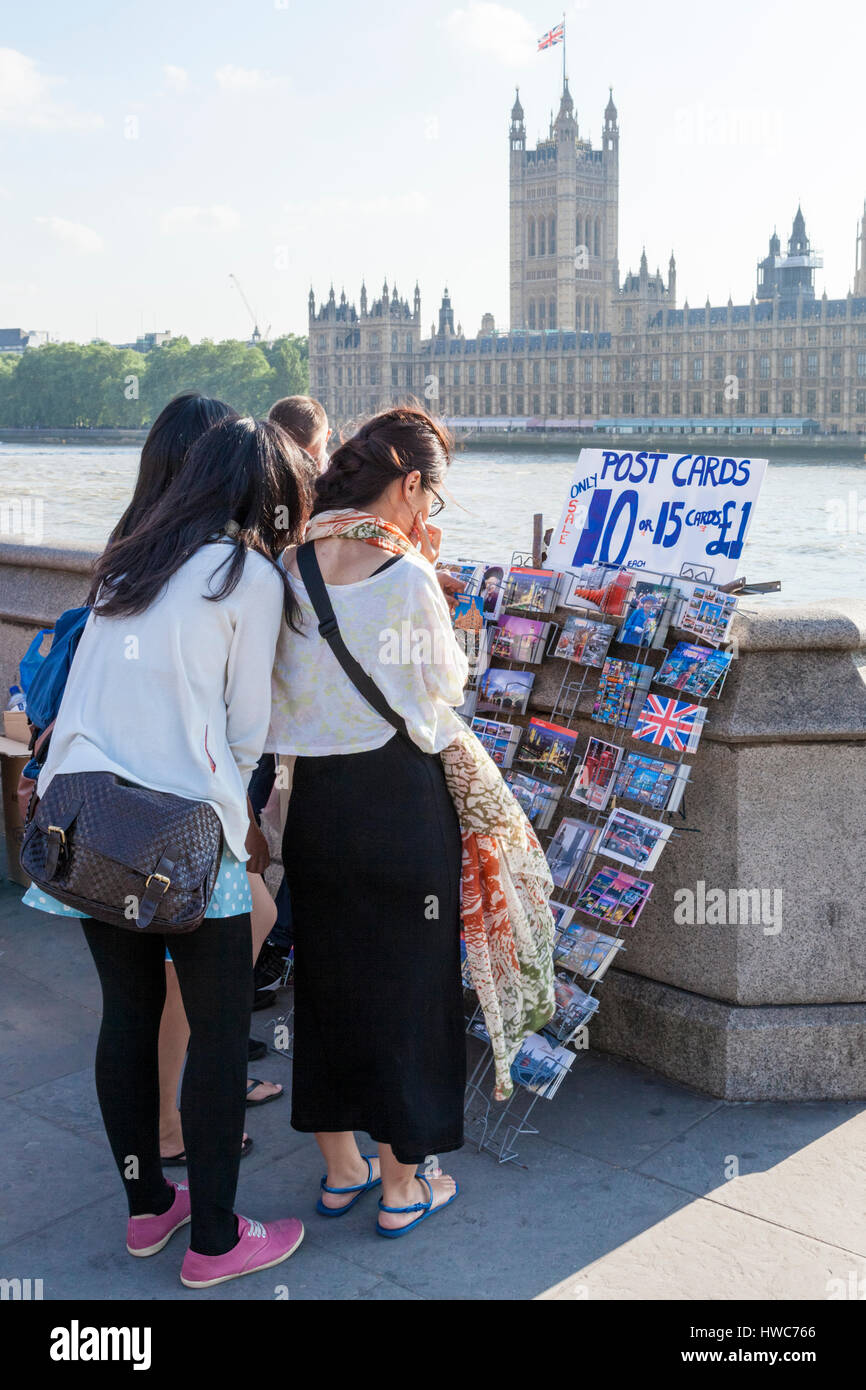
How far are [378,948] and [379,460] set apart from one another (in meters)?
0.71

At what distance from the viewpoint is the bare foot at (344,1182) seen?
2.15m

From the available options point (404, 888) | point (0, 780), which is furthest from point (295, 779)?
point (0, 780)

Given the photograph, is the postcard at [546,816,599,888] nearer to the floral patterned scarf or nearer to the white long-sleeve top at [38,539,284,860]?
the floral patterned scarf

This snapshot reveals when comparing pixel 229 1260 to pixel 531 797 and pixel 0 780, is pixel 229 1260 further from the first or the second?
pixel 0 780

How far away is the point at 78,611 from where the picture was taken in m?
2.12

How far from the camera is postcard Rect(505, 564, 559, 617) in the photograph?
268 centimetres

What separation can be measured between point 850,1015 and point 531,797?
0.72 meters

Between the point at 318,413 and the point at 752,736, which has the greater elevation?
the point at 318,413

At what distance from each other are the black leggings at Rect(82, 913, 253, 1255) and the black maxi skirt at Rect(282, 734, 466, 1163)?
6.8 inches

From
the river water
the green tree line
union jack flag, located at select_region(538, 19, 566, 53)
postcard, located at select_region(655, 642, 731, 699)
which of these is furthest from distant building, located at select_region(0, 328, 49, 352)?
postcard, located at select_region(655, 642, 731, 699)

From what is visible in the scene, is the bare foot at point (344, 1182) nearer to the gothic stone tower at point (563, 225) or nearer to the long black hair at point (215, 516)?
the long black hair at point (215, 516)

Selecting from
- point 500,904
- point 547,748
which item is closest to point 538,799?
point 547,748

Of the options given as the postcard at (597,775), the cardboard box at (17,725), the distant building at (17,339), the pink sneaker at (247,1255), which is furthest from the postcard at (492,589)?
the distant building at (17,339)

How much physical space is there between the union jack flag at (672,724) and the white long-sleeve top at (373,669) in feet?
2.04
